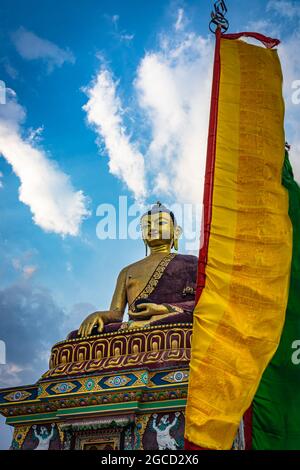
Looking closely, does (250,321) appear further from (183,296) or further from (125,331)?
(183,296)

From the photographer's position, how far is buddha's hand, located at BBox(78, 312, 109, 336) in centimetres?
701

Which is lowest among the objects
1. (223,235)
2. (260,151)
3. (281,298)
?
(281,298)

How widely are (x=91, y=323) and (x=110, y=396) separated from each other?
152cm

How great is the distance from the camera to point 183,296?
7863mm

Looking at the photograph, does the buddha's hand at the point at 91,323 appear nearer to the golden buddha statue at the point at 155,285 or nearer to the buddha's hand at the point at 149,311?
the golden buddha statue at the point at 155,285

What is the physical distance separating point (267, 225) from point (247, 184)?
1.45 feet

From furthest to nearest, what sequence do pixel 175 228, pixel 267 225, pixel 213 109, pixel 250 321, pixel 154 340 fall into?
pixel 175 228
pixel 154 340
pixel 213 109
pixel 267 225
pixel 250 321

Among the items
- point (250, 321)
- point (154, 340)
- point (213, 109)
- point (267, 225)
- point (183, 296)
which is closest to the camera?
point (250, 321)

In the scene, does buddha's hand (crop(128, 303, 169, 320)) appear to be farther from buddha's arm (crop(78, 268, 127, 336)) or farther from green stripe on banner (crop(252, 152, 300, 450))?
green stripe on banner (crop(252, 152, 300, 450))

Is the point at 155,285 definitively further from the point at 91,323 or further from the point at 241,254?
the point at 241,254

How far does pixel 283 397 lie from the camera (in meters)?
5.21

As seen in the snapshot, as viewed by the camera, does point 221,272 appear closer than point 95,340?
Yes

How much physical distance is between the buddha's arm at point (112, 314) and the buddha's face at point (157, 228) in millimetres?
692

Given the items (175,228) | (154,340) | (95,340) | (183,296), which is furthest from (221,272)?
(175,228)
